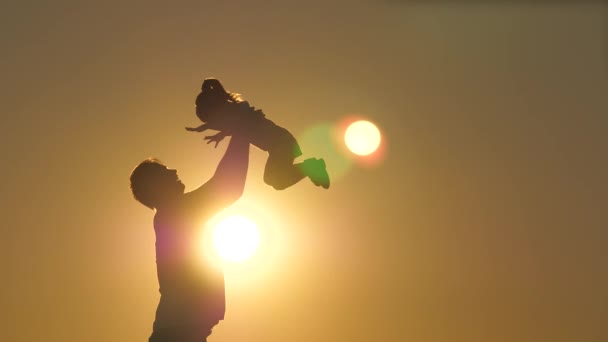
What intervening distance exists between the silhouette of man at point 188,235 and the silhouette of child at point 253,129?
4.4 inches

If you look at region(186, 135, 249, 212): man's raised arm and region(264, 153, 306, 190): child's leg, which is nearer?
region(264, 153, 306, 190): child's leg

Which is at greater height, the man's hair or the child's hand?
the child's hand

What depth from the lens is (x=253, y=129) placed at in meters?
5.02

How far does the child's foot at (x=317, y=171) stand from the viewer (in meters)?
4.64

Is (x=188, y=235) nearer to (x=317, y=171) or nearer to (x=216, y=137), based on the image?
(x=216, y=137)

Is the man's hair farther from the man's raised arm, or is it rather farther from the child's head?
the child's head

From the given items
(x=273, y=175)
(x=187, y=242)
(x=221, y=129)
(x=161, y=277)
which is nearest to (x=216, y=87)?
(x=221, y=129)

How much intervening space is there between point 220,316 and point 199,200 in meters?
0.83

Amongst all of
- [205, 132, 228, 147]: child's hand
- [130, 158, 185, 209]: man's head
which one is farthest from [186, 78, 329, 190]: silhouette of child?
[130, 158, 185, 209]: man's head

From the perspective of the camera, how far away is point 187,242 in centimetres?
518

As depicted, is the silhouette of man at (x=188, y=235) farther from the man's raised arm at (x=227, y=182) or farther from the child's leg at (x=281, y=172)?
the child's leg at (x=281, y=172)

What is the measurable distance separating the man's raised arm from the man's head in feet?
0.60

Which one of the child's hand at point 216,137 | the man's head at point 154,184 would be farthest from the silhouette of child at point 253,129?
the man's head at point 154,184

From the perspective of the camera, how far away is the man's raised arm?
5082 millimetres
